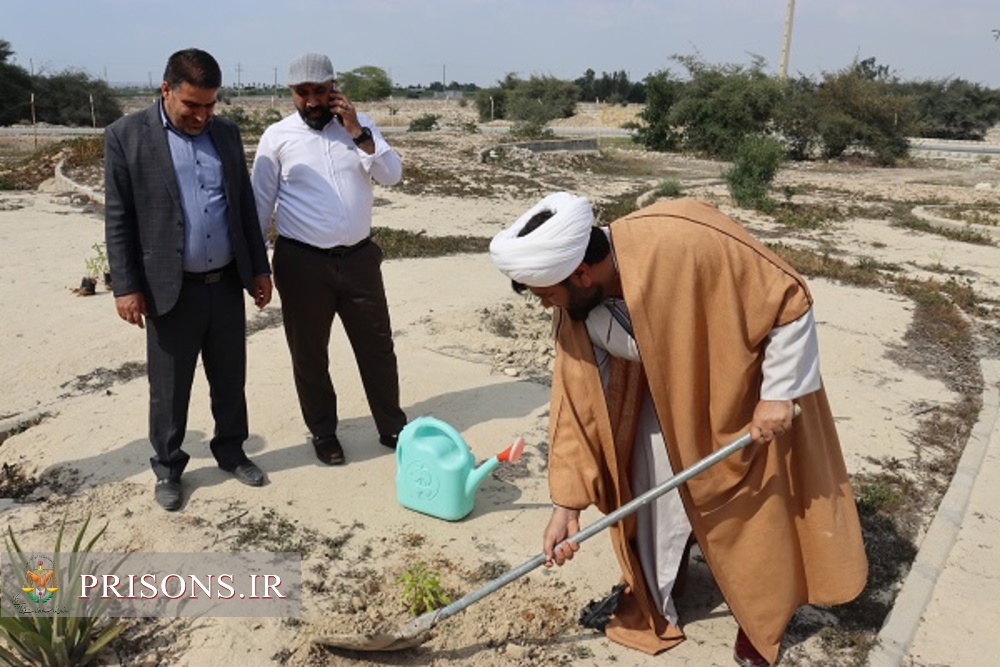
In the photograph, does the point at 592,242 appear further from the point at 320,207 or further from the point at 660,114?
the point at 660,114

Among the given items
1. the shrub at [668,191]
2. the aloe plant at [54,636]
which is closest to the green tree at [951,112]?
the shrub at [668,191]

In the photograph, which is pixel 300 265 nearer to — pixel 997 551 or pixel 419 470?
pixel 419 470

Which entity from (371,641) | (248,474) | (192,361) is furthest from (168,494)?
(371,641)

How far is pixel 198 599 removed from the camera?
296 cm

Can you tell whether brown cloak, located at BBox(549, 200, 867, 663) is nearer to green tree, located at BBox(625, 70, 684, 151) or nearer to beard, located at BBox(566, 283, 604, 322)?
beard, located at BBox(566, 283, 604, 322)

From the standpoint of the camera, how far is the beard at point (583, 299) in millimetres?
2275

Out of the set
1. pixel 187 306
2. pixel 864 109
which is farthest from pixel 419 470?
pixel 864 109

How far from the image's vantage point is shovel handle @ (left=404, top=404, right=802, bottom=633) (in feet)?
7.70

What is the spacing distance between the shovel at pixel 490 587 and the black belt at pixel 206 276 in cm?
158

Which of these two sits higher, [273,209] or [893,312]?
[273,209]

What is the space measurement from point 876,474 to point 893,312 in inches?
144

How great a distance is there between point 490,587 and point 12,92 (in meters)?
38.4

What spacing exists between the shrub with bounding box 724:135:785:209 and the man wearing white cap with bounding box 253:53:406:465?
36.0 ft

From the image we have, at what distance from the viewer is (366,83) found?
59.1m
